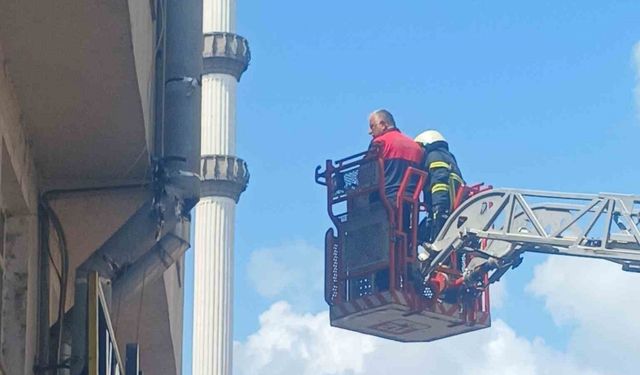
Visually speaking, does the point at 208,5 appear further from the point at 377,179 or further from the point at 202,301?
the point at 377,179

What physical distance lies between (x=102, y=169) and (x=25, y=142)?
0.82 meters

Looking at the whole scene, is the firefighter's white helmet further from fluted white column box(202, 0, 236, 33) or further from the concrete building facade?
fluted white column box(202, 0, 236, 33)

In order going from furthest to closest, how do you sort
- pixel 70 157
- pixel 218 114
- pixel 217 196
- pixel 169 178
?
pixel 217 196, pixel 218 114, pixel 169 178, pixel 70 157

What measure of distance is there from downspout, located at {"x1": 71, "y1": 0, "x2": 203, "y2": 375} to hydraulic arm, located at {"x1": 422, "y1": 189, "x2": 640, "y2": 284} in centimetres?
981

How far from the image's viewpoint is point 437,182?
2077 centimetres

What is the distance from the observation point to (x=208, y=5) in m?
→ 39.7

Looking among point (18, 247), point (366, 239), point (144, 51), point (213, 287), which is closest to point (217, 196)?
point (213, 287)

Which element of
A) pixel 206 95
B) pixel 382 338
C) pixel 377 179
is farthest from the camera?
pixel 206 95

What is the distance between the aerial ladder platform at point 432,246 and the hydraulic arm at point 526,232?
0.01 meters

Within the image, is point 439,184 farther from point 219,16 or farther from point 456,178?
point 219,16

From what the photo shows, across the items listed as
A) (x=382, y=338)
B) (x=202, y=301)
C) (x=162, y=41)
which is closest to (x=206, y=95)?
(x=202, y=301)

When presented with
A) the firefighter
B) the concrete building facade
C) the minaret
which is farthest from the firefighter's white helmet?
the minaret

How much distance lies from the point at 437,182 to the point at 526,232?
5.32ft

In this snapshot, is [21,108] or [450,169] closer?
[21,108]
